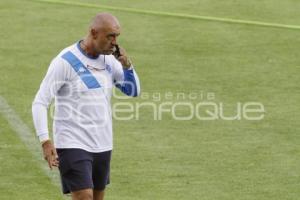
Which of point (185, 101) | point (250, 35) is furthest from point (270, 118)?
point (250, 35)

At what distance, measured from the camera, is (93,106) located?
907cm

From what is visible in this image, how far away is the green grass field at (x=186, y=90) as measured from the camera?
39.3 feet

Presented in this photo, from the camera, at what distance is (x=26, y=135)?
45.5 feet

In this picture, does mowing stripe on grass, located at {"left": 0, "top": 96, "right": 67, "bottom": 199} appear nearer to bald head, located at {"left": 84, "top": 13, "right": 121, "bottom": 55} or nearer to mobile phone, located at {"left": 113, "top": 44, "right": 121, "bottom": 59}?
mobile phone, located at {"left": 113, "top": 44, "right": 121, "bottom": 59}

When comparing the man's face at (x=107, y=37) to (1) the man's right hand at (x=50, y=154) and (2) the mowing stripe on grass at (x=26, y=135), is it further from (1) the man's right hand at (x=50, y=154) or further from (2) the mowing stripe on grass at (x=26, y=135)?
(2) the mowing stripe on grass at (x=26, y=135)

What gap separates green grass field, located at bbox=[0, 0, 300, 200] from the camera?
1197 cm

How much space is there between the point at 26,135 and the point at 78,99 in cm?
498

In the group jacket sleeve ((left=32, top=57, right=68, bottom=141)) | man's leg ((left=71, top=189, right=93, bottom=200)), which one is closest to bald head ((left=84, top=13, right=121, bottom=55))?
jacket sleeve ((left=32, top=57, right=68, bottom=141))

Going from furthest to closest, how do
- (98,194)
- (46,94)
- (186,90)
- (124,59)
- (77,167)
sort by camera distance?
(186,90)
(98,194)
(124,59)
(77,167)
(46,94)

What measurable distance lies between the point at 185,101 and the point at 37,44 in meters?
3.96

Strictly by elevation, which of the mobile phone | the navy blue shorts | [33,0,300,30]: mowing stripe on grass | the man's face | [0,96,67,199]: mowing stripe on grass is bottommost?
[0,96,67,199]: mowing stripe on grass

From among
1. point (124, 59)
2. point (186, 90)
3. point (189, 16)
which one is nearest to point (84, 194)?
point (124, 59)

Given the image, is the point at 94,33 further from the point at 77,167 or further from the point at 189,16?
the point at 189,16

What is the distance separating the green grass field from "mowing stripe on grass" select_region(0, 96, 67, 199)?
79 millimetres
